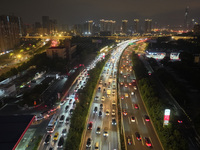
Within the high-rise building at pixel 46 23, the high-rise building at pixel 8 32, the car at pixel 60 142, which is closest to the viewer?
the car at pixel 60 142

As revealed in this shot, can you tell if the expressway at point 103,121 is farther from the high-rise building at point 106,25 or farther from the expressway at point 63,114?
the high-rise building at point 106,25

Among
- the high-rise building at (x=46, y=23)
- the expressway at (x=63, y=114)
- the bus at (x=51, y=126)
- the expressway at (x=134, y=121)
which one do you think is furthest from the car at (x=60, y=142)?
the high-rise building at (x=46, y=23)

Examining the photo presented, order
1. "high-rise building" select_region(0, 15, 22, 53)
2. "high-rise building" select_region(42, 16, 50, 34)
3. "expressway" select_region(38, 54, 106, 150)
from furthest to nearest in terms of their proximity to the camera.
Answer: "high-rise building" select_region(42, 16, 50, 34)
"high-rise building" select_region(0, 15, 22, 53)
"expressway" select_region(38, 54, 106, 150)

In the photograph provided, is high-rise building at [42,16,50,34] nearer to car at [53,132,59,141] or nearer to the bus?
the bus

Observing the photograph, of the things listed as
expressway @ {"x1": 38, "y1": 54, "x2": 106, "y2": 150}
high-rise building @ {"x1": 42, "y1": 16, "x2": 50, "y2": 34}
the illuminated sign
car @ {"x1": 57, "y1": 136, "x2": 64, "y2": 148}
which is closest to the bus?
expressway @ {"x1": 38, "y1": 54, "x2": 106, "y2": 150}

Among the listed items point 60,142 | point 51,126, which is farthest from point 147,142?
point 51,126

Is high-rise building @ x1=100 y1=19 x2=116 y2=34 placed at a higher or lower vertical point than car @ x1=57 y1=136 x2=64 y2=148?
higher

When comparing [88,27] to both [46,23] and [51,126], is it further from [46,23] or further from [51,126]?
[51,126]

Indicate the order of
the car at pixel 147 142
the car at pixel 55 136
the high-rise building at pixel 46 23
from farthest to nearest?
1. the high-rise building at pixel 46 23
2. the car at pixel 55 136
3. the car at pixel 147 142

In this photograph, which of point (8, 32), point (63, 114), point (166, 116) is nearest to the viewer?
point (166, 116)
